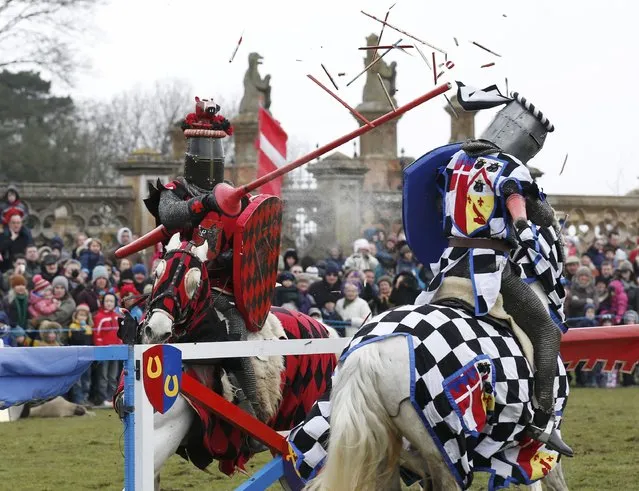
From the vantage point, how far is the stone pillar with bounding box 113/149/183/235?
20562 mm

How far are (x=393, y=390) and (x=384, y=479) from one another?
0.43m

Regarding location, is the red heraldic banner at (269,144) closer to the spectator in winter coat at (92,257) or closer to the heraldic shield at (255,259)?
the spectator in winter coat at (92,257)

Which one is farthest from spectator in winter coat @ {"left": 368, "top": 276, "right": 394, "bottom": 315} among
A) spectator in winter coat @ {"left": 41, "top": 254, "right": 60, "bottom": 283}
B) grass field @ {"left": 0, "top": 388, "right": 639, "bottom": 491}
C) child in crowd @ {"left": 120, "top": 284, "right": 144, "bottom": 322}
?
spectator in winter coat @ {"left": 41, "top": 254, "right": 60, "bottom": 283}

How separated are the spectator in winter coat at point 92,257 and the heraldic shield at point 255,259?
8846mm

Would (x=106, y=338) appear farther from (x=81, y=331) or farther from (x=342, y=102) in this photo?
(x=342, y=102)

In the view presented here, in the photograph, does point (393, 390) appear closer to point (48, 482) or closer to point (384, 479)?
point (384, 479)

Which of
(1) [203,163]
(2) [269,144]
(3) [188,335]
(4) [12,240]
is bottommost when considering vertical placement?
(3) [188,335]

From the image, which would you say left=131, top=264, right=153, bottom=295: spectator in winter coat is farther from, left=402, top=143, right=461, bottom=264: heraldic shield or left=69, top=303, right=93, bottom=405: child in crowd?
left=402, top=143, right=461, bottom=264: heraldic shield

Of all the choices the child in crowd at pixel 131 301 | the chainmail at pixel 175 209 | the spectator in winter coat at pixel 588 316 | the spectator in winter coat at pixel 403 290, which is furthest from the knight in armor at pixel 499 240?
the spectator in winter coat at pixel 588 316

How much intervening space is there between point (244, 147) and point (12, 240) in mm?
7163

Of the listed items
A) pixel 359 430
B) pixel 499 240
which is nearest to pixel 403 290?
pixel 499 240

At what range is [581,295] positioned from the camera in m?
17.7

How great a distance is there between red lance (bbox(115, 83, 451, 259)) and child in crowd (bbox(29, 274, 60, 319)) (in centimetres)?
676

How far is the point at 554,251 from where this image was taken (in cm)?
669
